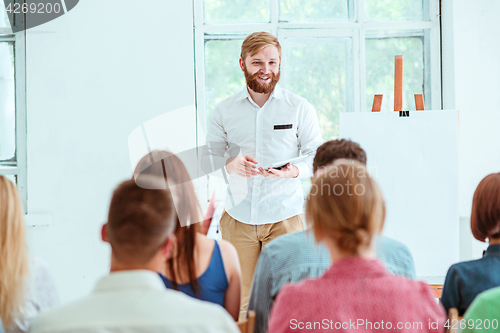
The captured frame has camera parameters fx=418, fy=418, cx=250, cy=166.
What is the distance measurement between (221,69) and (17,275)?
2381mm

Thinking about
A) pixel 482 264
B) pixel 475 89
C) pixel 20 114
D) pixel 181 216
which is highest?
pixel 475 89

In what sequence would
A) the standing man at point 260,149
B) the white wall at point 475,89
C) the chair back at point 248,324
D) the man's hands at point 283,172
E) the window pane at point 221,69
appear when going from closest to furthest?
the chair back at point 248,324, the man's hands at point 283,172, the standing man at point 260,149, the white wall at point 475,89, the window pane at point 221,69

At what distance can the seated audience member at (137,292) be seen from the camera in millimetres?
796

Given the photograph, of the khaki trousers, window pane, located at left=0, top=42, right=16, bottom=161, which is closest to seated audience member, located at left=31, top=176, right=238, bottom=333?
the khaki trousers

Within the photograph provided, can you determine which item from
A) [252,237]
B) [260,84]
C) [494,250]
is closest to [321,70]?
[260,84]

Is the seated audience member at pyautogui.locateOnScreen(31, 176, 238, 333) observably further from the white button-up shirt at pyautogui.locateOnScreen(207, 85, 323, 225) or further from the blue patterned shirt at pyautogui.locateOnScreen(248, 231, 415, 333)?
the white button-up shirt at pyautogui.locateOnScreen(207, 85, 323, 225)

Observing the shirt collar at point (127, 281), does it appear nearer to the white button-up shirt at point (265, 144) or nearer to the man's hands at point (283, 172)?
the man's hands at point (283, 172)

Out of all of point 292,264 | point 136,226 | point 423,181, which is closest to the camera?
point 136,226

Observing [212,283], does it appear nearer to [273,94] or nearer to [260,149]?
[260,149]

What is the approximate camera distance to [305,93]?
3275mm

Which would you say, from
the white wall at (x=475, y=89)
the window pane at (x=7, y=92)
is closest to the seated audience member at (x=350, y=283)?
the white wall at (x=475, y=89)

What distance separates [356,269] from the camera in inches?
39.2

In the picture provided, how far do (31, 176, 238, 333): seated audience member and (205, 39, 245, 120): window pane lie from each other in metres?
2.27

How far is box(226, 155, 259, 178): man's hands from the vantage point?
233 centimetres
